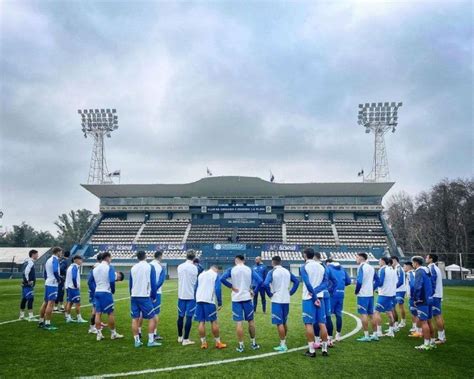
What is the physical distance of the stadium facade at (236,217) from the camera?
1944 inches

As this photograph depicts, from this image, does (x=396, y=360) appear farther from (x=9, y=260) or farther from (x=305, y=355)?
(x=9, y=260)

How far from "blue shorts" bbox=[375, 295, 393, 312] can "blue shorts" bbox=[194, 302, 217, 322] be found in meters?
4.39

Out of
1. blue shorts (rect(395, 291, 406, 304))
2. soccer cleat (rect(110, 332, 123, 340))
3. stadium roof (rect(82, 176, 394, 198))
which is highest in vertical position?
stadium roof (rect(82, 176, 394, 198))

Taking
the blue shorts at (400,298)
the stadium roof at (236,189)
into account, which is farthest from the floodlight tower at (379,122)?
the blue shorts at (400,298)

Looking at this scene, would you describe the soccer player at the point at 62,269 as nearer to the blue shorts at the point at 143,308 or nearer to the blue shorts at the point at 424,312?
the blue shorts at the point at 143,308

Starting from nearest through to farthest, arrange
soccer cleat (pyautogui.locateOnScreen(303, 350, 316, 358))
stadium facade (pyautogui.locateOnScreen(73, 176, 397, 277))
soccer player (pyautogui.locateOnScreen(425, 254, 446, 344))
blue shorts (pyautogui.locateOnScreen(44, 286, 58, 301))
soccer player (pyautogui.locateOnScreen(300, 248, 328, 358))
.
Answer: soccer cleat (pyautogui.locateOnScreen(303, 350, 316, 358))
soccer player (pyautogui.locateOnScreen(300, 248, 328, 358))
soccer player (pyautogui.locateOnScreen(425, 254, 446, 344))
blue shorts (pyautogui.locateOnScreen(44, 286, 58, 301))
stadium facade (pyautogui.locateOnScreen(73, 176, 397, 277))

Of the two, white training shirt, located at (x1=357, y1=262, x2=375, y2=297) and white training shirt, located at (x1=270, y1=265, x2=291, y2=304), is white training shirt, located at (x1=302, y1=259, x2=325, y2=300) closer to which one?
white training shirt, located at (x1=270, y1=265, x2=291, y2=304)

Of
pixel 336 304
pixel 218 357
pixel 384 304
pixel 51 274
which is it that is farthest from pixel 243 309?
pixel 51 274

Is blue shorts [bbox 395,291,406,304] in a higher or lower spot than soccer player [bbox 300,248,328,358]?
lower

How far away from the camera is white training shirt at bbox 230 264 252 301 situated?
323 inches

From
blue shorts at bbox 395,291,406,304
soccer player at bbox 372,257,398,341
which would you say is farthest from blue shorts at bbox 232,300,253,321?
blue shorts at bbox 395,291,406,304

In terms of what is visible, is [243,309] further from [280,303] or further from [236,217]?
[236,217]

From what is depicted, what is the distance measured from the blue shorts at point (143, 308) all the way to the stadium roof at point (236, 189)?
138ft

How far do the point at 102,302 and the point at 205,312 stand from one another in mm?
2639
